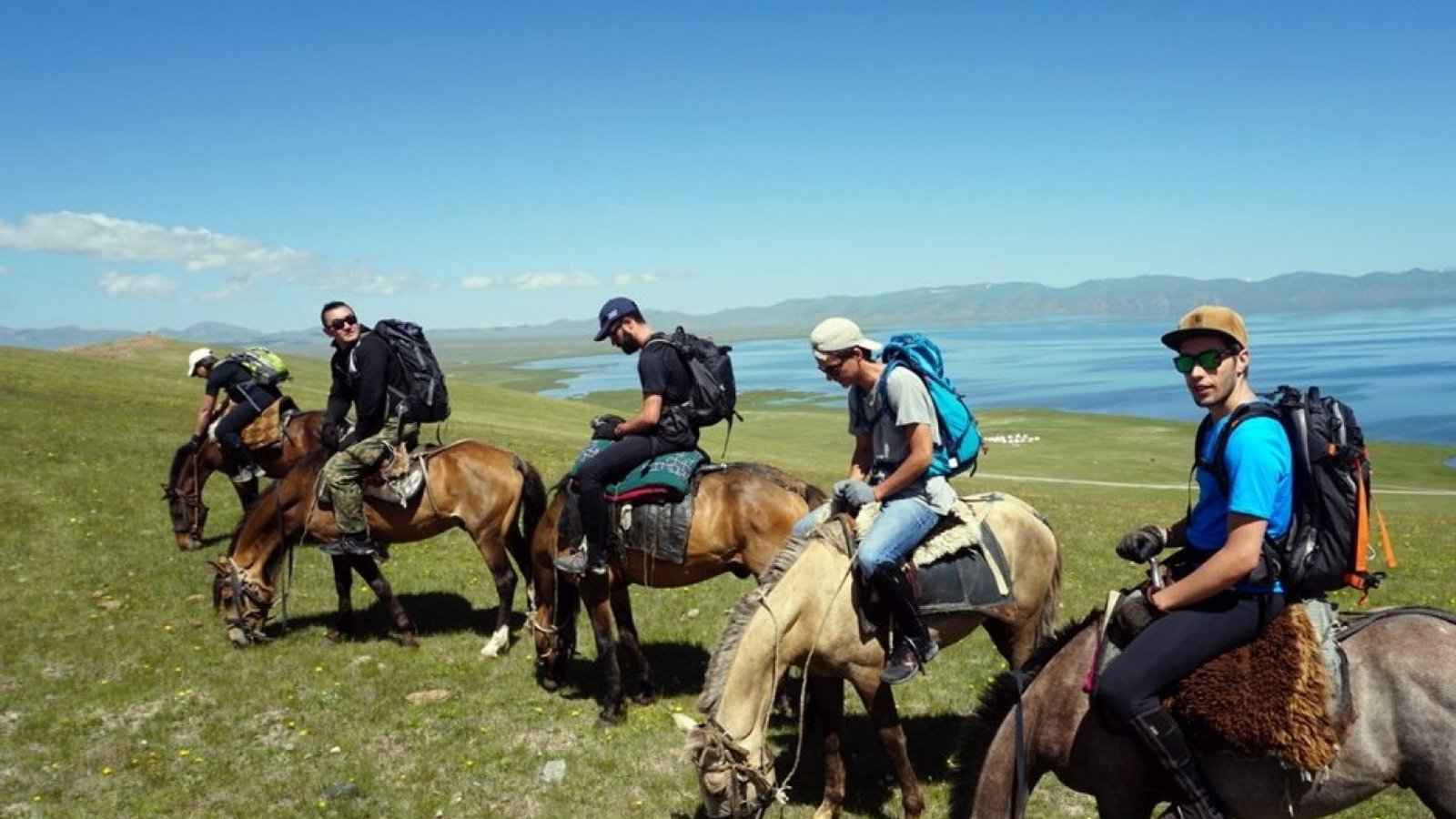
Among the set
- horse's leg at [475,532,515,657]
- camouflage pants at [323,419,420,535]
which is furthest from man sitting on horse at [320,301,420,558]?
horse's leg at [475,532,515,657]

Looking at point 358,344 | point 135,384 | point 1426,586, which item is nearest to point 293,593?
point 358,344

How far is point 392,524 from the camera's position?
11266 millimetres

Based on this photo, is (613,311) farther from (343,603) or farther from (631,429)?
(343,603)

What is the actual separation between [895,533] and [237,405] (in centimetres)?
1333

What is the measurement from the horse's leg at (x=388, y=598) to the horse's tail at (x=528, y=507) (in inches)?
65.3

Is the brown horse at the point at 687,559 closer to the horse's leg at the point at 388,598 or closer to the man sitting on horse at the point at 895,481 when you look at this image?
the man sitting on horse at the point at 895,481

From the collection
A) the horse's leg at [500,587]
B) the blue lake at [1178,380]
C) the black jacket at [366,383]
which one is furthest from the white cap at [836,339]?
the blue lake at [1178,380]

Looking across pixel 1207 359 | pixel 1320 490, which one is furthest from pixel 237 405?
pixel 1320 490

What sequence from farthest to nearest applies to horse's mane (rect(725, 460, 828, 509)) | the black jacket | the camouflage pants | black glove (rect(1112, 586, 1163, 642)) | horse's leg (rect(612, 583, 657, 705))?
1. the camouflage pants
2. the black jacket
3. horse's leg (rect(612, 583, 657, 705))
4. horse's mane (rect(725, 460, 828, 509))
5. black glove (rect(1112, 586, 1163, 642))

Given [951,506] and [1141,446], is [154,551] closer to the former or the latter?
[951,506]

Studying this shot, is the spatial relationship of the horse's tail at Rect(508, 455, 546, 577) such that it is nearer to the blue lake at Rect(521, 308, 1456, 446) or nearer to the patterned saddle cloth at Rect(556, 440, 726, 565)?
the patterned saddle cloth at Rect(556, 440, 726, 565)

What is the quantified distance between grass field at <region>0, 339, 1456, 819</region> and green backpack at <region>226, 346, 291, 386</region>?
323 centimetres

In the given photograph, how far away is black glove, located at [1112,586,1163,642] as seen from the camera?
473 cm

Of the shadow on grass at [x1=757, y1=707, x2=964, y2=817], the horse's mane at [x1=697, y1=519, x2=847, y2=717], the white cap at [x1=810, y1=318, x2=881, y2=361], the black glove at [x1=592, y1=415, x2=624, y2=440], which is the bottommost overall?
the shadow on grass at [x1=757, y1=707, x2=964, y2=817]
